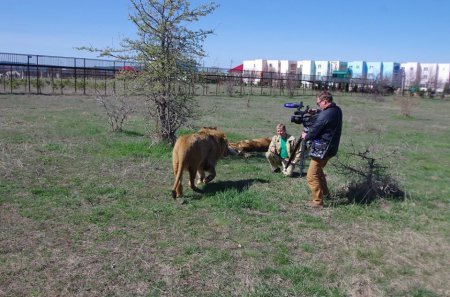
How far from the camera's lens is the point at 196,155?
659 cm

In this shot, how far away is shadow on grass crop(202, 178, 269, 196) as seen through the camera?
692 cm

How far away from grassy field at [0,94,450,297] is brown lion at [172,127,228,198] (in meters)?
0.27

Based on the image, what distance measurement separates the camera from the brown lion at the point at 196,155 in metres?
6.34

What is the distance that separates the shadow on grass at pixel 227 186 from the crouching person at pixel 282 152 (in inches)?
30.0

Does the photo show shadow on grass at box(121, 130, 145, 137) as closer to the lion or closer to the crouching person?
the lion

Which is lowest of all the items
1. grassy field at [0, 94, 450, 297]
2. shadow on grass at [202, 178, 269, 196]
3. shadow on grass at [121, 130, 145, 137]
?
grassy field at [0, 94, 450, 297]

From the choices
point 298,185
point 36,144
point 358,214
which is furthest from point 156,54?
point 358,214

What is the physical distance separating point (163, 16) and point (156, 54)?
91cm

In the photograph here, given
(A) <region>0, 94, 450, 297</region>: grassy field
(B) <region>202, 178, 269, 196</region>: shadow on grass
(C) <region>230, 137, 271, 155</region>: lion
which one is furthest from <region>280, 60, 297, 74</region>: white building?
(B) <region>202, 178, 269, 196</region>: shadow on grass

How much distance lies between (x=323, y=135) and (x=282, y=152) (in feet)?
7.41

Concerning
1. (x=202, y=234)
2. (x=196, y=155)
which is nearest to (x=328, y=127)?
(x=196, y=155)

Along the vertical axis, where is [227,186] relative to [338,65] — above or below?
below

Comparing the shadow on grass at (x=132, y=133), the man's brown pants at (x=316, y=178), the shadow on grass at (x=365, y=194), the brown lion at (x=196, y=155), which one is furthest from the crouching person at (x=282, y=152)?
the shadow on grass at (x=132, y=133)

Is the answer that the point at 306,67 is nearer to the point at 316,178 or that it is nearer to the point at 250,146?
the point at 250,146
